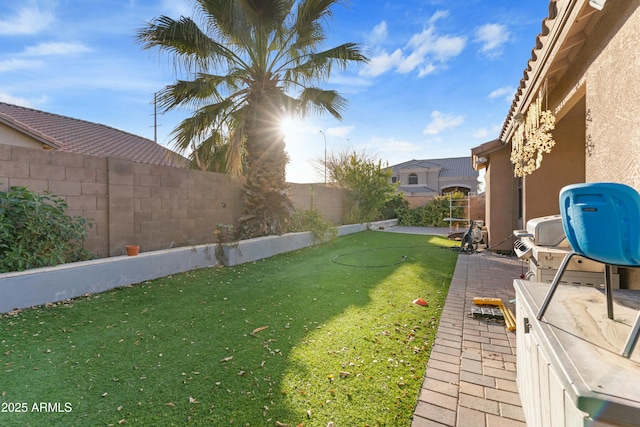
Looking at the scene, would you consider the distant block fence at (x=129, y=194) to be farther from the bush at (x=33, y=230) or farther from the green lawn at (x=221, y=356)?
the green lawn at (x=221, y=356)

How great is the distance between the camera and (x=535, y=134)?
14.5 feet

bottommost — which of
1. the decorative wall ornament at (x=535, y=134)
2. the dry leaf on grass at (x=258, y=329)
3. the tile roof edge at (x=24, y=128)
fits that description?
the dry leaf on grass at (x=258, y=329)

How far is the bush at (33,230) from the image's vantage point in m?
3.87

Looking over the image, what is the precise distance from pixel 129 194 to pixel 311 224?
19.5 ft

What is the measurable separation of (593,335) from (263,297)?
4.03m

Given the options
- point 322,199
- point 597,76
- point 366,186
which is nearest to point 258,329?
point 597,76

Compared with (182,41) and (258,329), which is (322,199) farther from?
(258,329)

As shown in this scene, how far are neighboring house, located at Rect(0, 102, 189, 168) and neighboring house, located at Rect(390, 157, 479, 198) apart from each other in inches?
1017

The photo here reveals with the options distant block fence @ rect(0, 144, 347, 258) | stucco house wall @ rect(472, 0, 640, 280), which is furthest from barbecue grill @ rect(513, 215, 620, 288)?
distant block fence @ rect(0, 144, 347, 258)

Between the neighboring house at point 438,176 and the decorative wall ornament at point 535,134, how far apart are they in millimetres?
27990

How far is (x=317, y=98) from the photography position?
814 cm

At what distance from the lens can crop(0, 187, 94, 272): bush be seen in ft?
12.7

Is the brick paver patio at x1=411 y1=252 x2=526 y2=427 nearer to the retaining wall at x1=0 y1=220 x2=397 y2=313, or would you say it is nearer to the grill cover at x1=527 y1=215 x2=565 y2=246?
the grill cover at x1=527 y1=215 x2=565 y2=246

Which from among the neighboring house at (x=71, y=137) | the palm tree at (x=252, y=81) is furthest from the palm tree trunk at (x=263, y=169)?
the neighboring house at (x=71, y=137)
